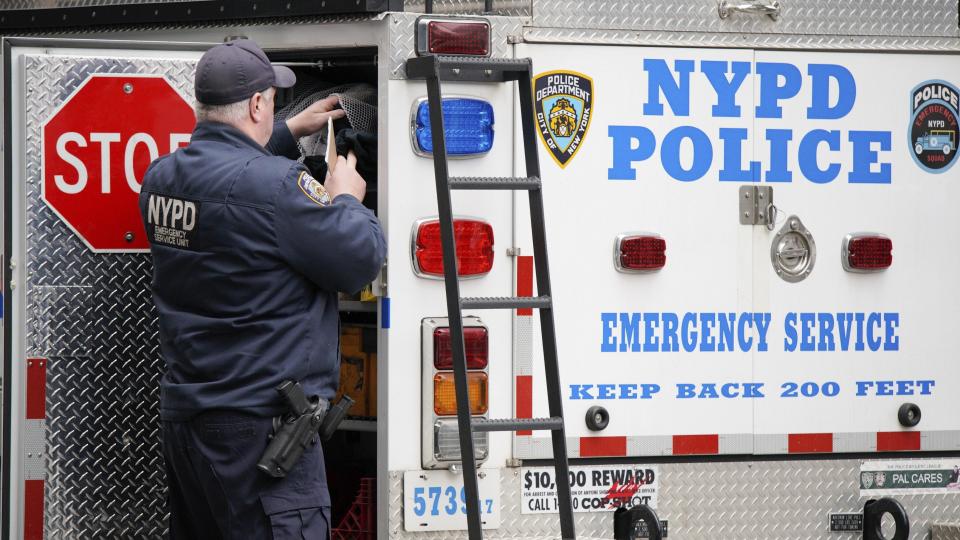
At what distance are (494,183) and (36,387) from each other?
60.2 inches

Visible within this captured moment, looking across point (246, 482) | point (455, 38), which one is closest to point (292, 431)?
point (246, 482)

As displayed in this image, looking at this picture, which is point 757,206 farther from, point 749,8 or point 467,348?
point 467,348

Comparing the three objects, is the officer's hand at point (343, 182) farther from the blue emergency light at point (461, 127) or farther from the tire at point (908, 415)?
the tire at point (908, 415)

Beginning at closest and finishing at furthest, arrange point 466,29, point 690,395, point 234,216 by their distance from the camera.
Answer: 1. point 234,216
2. point 466,29
3. point 690,395

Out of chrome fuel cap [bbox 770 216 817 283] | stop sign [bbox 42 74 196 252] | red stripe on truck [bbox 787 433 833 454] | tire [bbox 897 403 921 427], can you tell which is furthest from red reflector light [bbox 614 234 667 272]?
stop sign [bbox 42 74 196 252]

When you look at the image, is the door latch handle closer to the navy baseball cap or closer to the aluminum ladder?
the aluminum ladder

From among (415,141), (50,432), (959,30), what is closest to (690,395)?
(415,141)

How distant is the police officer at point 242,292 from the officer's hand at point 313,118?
0.53 m

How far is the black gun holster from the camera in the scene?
4.00m

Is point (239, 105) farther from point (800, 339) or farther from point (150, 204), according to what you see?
point (800, 339)

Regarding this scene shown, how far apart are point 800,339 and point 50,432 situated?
237 centimetres

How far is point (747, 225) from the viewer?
15.9 ft

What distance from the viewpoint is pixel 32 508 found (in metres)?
4.62

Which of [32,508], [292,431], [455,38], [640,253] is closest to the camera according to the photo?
[292,431]
